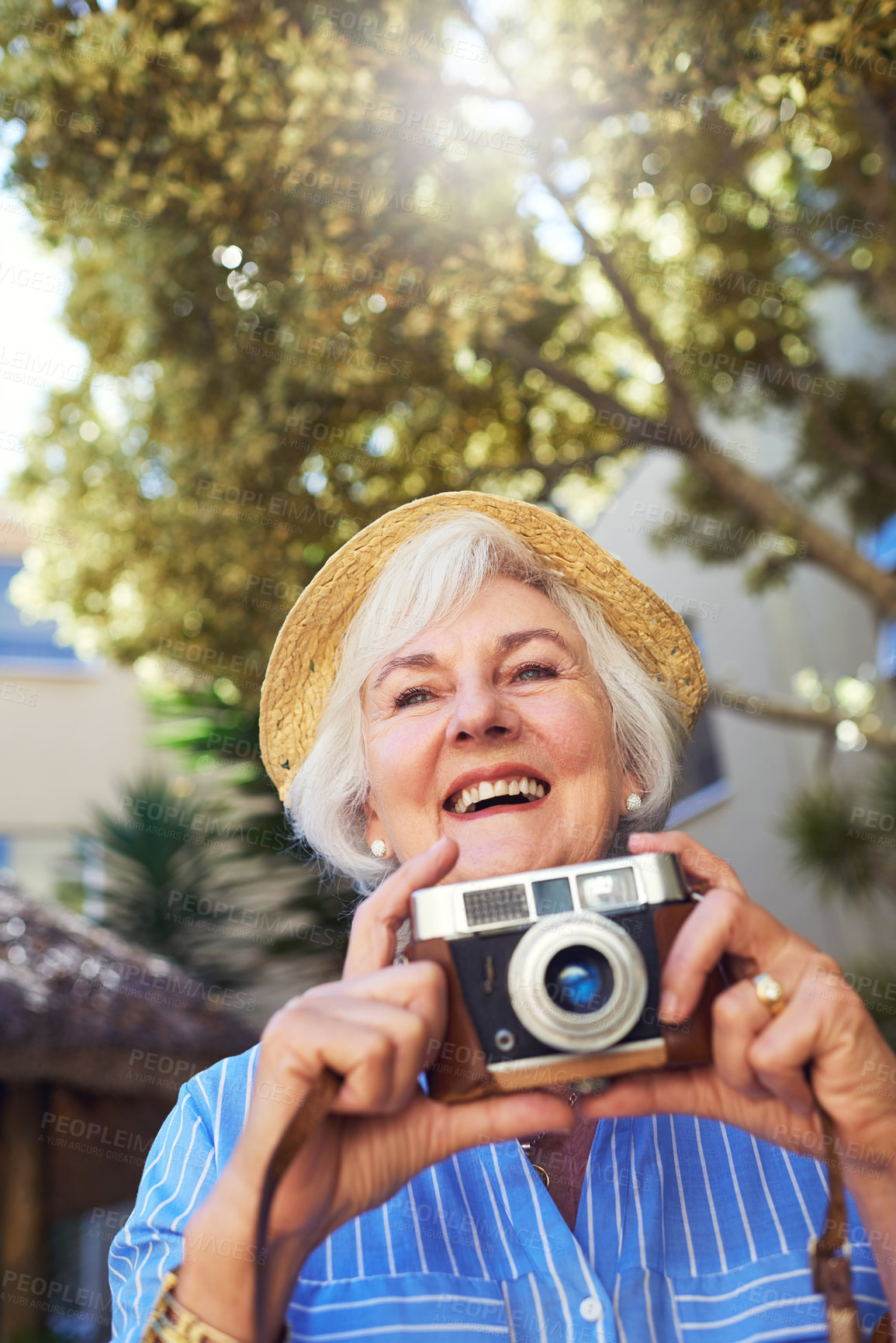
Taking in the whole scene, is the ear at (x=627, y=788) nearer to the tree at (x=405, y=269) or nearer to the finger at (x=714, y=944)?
the finger at (x=714, y=944)

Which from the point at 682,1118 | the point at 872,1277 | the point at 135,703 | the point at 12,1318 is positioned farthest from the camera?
the point at 135,703

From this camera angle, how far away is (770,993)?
1.28 m

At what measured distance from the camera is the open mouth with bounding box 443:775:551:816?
1665mm

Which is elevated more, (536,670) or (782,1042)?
(536,670)

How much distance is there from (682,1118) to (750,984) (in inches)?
19.2

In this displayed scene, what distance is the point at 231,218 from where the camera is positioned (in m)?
4.68

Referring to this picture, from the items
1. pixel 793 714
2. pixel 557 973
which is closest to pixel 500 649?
pixel 557 973

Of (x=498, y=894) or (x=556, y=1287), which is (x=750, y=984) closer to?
(x=498, y=894)

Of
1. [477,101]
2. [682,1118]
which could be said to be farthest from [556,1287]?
[477,101]

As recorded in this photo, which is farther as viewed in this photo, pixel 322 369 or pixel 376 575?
pixel 322 369

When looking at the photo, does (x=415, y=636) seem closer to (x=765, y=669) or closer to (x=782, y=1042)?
(x=782, y=1042)

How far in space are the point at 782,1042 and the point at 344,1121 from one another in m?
0.53

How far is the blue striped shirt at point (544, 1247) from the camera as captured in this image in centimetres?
134

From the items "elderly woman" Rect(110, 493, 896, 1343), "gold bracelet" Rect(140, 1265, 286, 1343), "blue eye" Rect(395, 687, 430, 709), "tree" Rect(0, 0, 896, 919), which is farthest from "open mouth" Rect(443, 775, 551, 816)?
"tree" Rect(0, 0, 896, 919)
